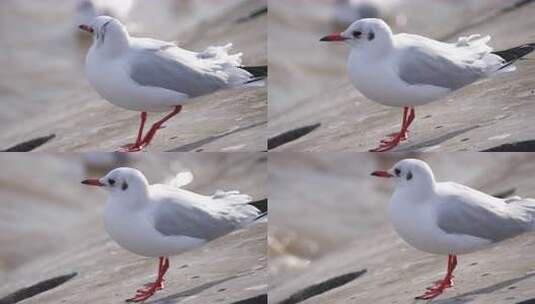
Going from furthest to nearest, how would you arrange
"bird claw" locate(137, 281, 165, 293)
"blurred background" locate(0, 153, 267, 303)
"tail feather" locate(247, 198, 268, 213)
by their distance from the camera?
"blurred background" locate(0, 153, 267, 303), "tail feather" locate(247, 198, 268, 213), "bird claw" locate(137, 281, 165, 293)

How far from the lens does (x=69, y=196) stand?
6570 mm

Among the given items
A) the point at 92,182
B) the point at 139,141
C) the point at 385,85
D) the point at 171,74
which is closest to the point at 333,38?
the point at 385,85

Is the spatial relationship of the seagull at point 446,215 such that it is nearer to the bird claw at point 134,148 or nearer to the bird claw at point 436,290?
the bird claw at point 436,290

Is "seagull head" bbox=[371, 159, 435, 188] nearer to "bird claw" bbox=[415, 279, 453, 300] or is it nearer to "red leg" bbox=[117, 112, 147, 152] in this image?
"bird claw" bbox=[415, 279, 453, 300]

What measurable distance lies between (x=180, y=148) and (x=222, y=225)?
464 mm

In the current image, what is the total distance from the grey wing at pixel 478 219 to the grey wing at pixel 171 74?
0.96 m

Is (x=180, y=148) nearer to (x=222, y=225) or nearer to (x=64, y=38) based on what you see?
(x=222, y=225)

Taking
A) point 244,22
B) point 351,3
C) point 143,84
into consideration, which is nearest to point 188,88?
point 143,84

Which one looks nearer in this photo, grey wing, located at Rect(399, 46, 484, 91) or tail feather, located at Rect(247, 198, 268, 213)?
grey wing, located at Rect(399, 46, 484, 91)

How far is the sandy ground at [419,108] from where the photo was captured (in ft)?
17.7

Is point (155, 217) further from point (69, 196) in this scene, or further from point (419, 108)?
point (69, 196)

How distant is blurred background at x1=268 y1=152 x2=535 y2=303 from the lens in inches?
204

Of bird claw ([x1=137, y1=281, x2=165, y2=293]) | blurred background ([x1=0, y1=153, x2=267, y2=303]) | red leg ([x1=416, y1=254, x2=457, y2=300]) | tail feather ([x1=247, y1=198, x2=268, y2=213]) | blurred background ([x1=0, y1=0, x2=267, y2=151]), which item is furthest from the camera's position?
blurred background ([x1=0, y1=0, x2=267, y2=151])

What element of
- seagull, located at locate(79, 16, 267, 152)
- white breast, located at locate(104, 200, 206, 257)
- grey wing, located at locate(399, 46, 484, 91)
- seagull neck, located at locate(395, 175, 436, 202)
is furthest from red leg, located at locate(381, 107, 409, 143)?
white breast, located at locate(104, 200, 206, 257)
